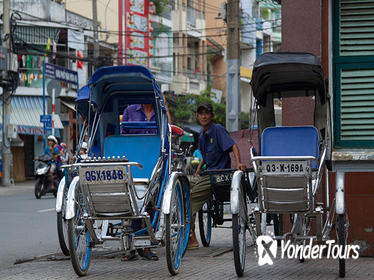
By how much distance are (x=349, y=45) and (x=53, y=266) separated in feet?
14.1

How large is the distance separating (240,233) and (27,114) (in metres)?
32.8

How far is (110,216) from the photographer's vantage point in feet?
25.4

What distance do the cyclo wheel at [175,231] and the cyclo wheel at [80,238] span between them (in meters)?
0.86

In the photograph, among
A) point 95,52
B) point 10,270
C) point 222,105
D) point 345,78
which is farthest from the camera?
point 222,105

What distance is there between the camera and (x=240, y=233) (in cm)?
780

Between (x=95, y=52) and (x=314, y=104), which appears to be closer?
(x=314, y=104)

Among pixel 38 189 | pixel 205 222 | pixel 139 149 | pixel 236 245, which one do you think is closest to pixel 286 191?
pixel 236 245

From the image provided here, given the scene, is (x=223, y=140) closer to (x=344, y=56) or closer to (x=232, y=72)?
(x=344, y=56)

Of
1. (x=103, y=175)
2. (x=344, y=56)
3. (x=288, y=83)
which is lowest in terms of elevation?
(x=103, y=175)

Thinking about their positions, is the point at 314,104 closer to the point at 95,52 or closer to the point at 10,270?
the point at 10,270

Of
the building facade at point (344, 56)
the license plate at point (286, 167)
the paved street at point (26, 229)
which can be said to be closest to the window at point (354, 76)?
the building facade at point (344, 56)

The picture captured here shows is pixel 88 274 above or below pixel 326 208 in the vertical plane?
below

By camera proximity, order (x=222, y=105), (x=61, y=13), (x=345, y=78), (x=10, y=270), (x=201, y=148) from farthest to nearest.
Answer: (x=222, y=105), (x=61, y=13), (x=201, y=148), (x=345, y=78), (x=10, y=270)

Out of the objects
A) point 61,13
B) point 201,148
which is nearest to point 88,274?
point 201,148
